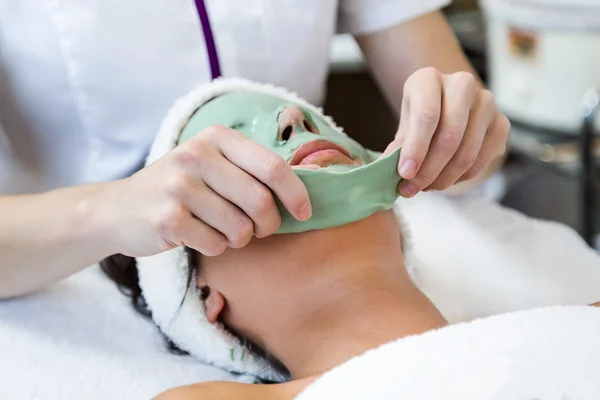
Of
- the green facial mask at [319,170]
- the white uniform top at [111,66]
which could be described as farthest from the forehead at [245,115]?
the white uniform top at [111,66]

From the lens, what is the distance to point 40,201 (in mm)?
772

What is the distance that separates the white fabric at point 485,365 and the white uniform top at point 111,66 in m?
0.47

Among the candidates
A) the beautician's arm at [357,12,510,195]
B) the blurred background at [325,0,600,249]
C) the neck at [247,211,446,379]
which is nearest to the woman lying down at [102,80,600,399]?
the neck at [247,211,446,379]

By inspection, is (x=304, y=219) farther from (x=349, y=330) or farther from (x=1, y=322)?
(x=1, y=322)

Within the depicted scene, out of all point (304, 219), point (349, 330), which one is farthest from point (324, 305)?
point (304, 219)

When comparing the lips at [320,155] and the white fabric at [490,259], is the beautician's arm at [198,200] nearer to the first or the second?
the lips at [320,155]

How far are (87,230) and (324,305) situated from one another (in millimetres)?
253

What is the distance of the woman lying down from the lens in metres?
0.72

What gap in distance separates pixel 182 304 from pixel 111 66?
1.00 feet

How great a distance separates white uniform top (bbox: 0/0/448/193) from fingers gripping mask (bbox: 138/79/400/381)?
81 millimetres

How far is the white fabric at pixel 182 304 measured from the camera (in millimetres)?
851

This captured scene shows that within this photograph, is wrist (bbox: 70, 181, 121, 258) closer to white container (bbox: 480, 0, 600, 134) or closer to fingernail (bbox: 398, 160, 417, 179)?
fingernail (bbox: 398, 160, 417, 179)

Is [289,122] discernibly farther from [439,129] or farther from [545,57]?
[545,57]

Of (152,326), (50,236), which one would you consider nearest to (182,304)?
(152,326)
